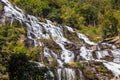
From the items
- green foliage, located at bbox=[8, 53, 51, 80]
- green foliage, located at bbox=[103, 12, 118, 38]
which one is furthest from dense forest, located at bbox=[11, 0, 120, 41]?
green foliage, located at bbox=[8, 53, 51, 80]

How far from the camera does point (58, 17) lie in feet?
201

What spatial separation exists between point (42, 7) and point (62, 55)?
26167mm

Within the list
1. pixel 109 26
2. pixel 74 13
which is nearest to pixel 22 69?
pixel 109 26

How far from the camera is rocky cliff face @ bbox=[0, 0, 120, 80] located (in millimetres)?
30000

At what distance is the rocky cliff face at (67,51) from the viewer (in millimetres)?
30000

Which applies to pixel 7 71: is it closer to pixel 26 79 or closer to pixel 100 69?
pixel 26 79

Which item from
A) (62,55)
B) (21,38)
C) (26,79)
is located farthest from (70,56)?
(26,79)

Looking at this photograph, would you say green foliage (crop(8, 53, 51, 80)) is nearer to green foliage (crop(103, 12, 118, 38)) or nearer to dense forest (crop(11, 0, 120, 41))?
green foliage (crop(103, 12, 118, 38))

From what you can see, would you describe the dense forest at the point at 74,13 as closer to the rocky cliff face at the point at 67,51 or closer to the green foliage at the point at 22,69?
the rocky cliff face at the point at 67,51

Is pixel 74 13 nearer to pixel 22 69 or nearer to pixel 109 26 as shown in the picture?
pixel 109 26

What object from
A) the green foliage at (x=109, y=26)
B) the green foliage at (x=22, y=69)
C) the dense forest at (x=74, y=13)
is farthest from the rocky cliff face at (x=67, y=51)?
the dense forest at (x=74, y=13)

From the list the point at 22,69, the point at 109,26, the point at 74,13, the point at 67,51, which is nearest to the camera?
the point at 22,69

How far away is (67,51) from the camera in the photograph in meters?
39.1

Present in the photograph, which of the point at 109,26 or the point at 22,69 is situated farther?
the point at 109,26
